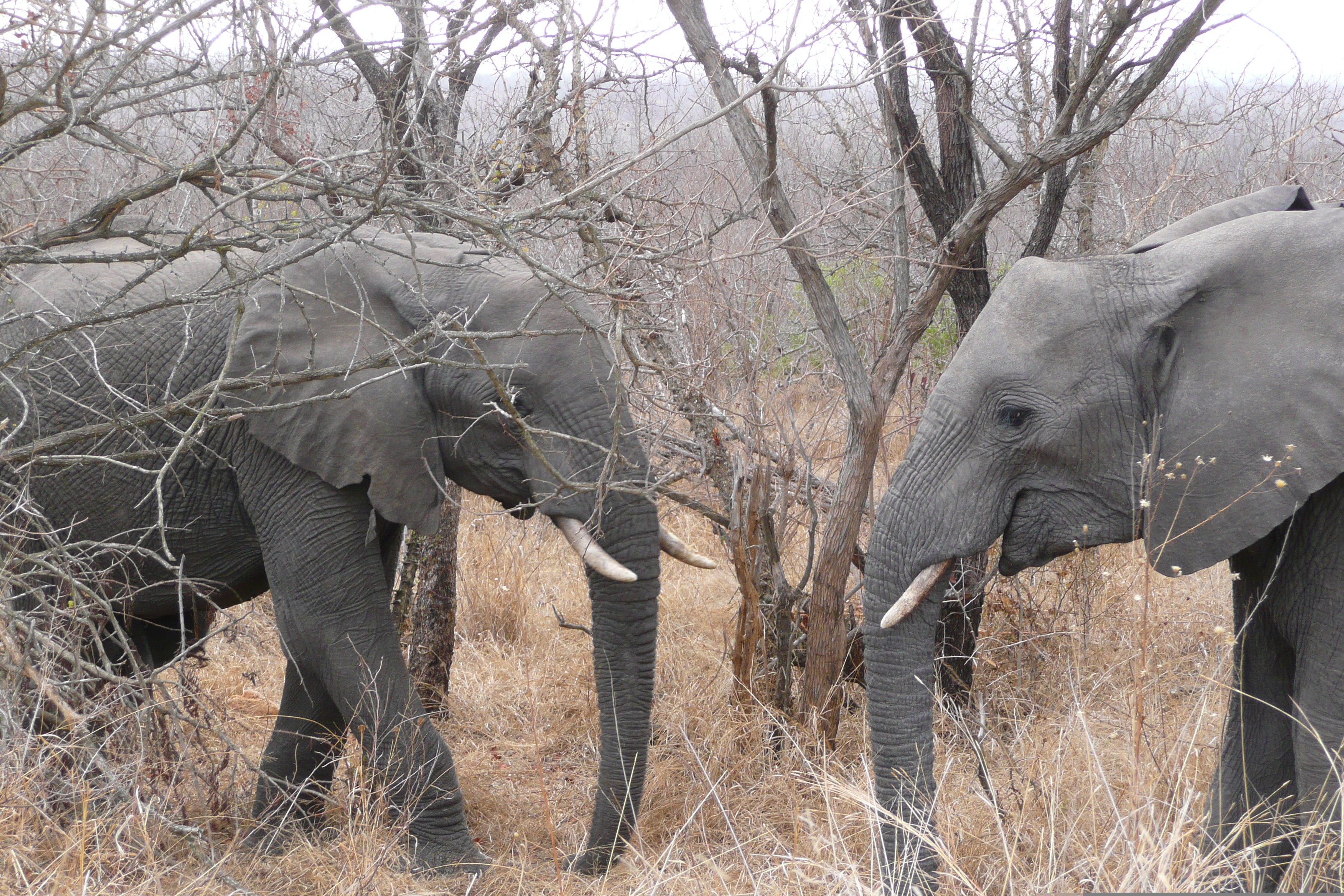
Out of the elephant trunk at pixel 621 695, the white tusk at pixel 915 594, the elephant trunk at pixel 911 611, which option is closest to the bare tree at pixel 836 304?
the elephant trunk at pixel 621 695

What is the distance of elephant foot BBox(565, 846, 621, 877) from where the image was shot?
4.08 metres

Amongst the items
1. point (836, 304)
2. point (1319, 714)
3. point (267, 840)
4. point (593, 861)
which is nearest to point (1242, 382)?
point (1319, 714)

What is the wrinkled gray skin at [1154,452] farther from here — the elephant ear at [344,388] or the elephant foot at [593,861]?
the elephant ear at [344,388]

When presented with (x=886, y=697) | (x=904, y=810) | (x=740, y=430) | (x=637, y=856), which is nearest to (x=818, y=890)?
(x=904, y=810)

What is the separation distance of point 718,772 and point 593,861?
799 millimetres

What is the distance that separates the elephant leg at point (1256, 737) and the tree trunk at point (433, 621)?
3542 mm

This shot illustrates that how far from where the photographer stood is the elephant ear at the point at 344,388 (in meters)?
3.96

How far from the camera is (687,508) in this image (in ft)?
18.0

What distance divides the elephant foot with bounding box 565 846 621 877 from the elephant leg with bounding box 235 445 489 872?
33cm

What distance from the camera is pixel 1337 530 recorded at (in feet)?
9.55

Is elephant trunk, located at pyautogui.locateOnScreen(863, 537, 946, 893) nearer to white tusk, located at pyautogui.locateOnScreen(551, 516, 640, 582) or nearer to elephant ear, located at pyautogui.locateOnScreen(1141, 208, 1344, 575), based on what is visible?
elephant ear, located at pyautogui.locateOnScreen(1141, 208, 1344, 575)

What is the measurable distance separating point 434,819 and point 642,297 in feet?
7.39

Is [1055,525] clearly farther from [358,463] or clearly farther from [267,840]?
[267,840]

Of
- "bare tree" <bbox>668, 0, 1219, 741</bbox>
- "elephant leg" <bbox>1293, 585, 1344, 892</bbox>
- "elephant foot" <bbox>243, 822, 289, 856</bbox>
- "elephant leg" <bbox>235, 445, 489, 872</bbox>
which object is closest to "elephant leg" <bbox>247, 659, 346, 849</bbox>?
"elephant foot" <bbox>243, 822, 289, 856</bbox>
